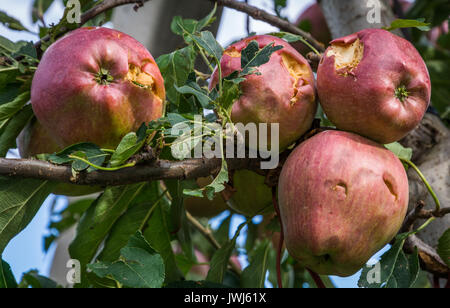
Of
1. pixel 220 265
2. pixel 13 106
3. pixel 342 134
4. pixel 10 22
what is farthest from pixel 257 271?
pixel 10 22

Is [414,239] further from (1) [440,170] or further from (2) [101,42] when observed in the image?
(2) [101,42]

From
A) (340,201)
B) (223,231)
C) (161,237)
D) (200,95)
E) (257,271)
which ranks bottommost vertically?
(223,231)

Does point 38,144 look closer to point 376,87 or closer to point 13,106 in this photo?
point 13,106

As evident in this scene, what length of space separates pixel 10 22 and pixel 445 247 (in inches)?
31.5

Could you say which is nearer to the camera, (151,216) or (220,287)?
(220,287)

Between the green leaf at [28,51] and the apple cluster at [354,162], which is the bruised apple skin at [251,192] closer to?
the apple cluster at [354,162]

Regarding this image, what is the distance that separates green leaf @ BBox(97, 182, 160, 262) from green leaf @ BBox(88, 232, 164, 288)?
229mm

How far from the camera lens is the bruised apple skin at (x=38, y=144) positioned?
0.84m

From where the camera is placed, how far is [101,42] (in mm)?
757

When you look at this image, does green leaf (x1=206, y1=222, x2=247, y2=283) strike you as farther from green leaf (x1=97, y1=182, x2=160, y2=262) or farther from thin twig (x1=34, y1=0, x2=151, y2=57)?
thin twig (x1=34, y1=0, x2=151, y2=57)

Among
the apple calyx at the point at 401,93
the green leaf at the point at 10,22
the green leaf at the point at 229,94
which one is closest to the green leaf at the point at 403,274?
the apple calyx at the point at 401,93

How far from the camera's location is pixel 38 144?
85 centimetres
